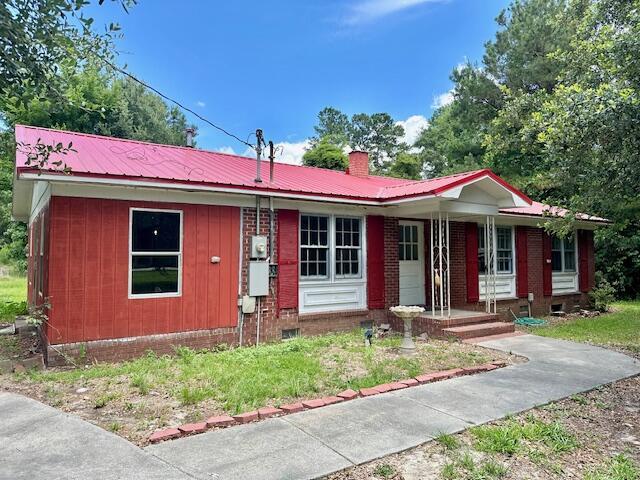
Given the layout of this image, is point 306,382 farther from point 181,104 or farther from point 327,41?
point 327,41

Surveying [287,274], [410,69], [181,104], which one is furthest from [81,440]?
[410,69]

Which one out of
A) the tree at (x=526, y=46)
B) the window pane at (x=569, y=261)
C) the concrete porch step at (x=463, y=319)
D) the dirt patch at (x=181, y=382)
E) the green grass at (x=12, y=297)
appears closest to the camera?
the dirt patch at (x=181, y=382)

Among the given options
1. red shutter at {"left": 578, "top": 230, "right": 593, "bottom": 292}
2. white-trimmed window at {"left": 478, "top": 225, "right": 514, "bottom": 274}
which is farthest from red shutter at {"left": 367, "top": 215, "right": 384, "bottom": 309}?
red shutter at {"left": 578, "top": 230, "right": 593, "bottom": 292}

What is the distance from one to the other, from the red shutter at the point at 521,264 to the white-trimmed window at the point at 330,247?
17.6ft

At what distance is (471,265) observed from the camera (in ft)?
36.5

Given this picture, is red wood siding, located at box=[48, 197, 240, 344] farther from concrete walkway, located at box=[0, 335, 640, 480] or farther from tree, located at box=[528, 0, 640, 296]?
tree, located at box=[528, 0, 640, 296]

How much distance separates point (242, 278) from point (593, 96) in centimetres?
629

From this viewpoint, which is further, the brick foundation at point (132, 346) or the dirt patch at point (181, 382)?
the brick foundation at point (132, 346)

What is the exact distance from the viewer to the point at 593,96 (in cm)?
643

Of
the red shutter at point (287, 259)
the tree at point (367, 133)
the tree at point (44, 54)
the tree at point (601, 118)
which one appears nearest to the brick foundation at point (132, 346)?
the red shutter at point (287, 259)

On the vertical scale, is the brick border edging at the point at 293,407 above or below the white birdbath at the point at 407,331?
below

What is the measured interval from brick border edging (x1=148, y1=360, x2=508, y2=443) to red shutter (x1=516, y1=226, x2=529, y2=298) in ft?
21.9

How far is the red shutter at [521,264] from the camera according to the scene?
1219 cm

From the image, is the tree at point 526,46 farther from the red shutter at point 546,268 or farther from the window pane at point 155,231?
the window pane at point 155,231
